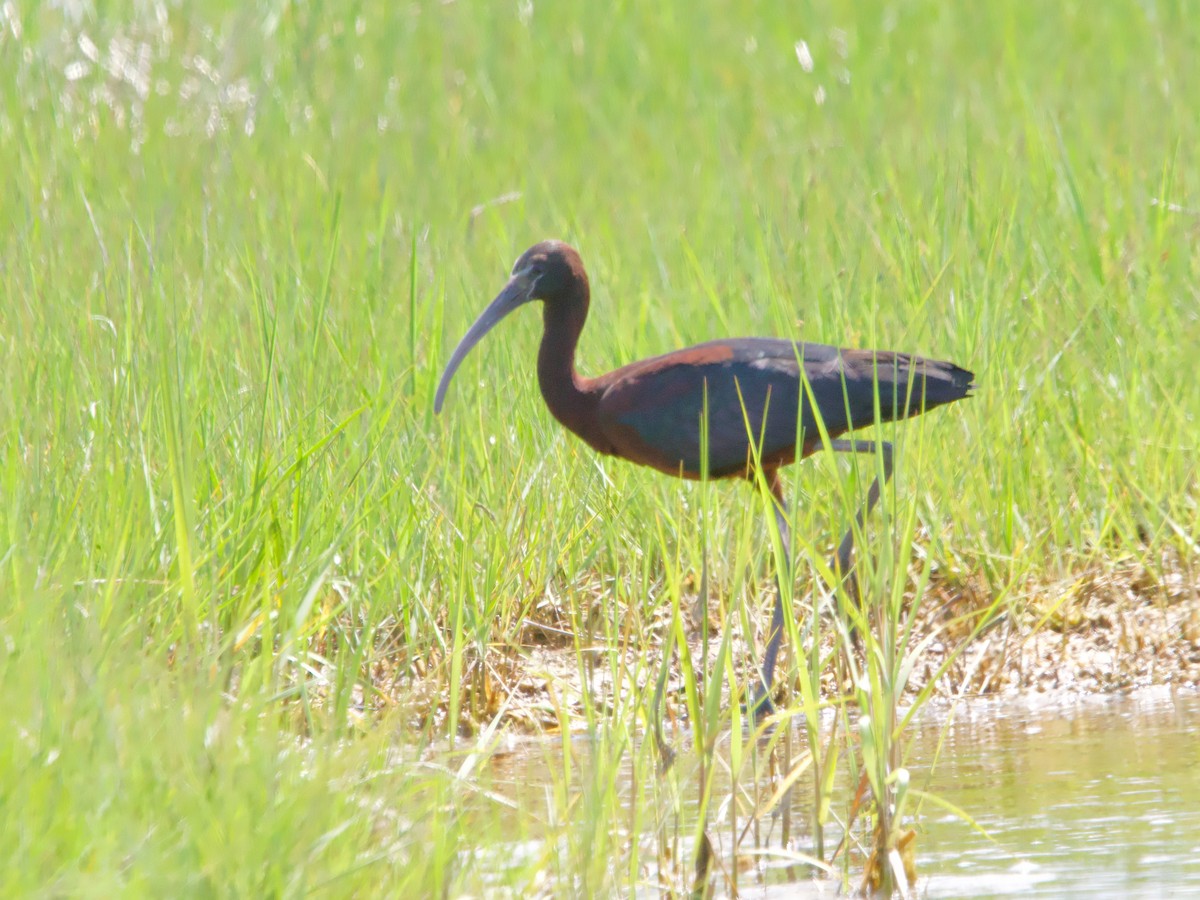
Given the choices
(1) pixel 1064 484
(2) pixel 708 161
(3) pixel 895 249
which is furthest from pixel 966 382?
(2) pixel 708 161

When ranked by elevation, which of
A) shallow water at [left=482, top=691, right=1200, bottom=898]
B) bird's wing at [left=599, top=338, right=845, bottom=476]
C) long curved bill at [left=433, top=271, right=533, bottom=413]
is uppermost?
long curved bill at [left=433, top=271, right=533, bottom=413]

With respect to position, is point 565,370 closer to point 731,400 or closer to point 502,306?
point 502,306

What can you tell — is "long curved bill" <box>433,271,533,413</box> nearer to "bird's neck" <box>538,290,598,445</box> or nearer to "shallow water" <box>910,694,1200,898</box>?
"bird's neck" <box>538,290,598,445</box>

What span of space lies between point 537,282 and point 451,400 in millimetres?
432

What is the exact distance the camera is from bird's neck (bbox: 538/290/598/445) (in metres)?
5.08

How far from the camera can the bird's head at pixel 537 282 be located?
530cm

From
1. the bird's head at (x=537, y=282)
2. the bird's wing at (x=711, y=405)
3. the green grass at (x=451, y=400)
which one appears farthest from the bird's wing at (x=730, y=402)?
the bird's head at (x=537, y=282)

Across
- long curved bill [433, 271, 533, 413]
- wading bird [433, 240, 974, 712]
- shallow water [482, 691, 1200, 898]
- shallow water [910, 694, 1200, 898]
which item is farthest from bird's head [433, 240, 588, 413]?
shallow water [910, 694, 1200, 898]

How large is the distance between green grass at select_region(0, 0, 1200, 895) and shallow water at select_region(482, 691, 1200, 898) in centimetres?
33

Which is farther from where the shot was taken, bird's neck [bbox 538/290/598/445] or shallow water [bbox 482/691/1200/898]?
bird's neck [bbox 538/290/598/445]

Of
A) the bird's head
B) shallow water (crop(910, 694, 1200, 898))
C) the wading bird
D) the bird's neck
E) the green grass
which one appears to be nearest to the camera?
the green grass

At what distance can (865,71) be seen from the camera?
8930mm

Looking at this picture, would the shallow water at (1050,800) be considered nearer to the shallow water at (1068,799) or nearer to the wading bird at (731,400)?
the shallow water at (1068,799)

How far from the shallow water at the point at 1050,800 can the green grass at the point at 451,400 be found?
0.33 m
